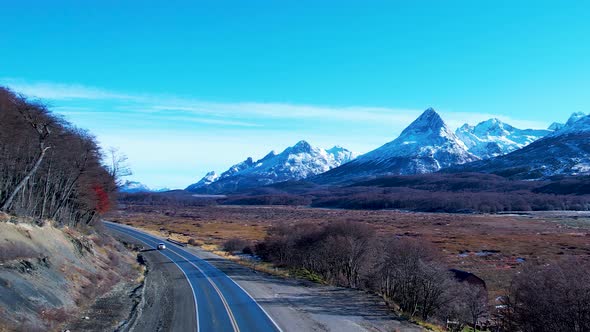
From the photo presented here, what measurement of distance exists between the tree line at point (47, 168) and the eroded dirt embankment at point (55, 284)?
3.95 m

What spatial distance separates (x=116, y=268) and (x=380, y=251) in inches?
882

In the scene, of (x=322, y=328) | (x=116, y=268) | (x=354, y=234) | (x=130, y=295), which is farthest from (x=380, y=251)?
(x=116, y=268)

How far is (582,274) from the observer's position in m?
21.7

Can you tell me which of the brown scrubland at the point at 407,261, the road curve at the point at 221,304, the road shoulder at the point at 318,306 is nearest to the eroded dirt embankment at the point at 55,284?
the road curve at the point at 221,304

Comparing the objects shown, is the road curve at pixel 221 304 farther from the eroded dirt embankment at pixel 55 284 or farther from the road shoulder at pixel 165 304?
the eroded dirt embankment at pixel 55 284

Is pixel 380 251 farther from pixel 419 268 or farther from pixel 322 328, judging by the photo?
pixel 322 328

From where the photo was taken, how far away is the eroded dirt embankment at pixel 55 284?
21.3 metres

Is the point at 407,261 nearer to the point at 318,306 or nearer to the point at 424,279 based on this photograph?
the point at 424,279

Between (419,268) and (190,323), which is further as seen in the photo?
(419,268)

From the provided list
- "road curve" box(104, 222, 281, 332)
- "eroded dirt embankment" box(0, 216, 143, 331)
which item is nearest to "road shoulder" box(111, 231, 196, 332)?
"road curve" box(104, 222, 281, 332)

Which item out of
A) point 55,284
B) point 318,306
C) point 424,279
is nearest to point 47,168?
point 55,284

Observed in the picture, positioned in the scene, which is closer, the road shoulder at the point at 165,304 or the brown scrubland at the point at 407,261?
the road shoulder at the point at 165,304

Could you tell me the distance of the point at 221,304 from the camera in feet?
98.4

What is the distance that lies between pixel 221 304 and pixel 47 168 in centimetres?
2643
